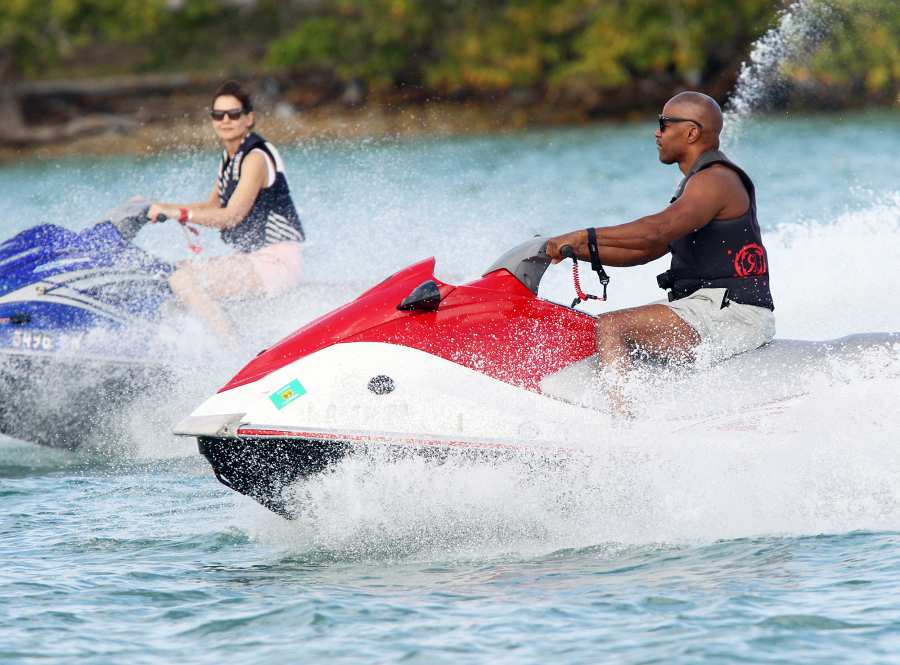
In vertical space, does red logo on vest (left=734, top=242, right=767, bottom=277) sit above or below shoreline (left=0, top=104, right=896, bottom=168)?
below

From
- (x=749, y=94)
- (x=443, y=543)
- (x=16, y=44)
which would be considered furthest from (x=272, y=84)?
(x=443, y=543)

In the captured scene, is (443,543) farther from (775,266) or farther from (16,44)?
(16,44)

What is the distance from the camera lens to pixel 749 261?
19.0 feet

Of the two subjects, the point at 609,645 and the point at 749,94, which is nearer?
the point at 609,645

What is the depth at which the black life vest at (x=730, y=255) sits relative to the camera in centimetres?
575

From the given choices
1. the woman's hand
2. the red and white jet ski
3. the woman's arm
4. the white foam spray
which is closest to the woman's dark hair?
the woman's arm

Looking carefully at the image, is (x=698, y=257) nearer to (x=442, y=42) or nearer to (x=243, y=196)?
(x=243, y=196)

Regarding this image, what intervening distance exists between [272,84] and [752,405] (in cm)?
3151

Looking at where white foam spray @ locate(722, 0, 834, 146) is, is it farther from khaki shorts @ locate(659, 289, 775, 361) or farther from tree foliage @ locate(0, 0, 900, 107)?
tree foliage @ locate(0, 0, 900, 107)

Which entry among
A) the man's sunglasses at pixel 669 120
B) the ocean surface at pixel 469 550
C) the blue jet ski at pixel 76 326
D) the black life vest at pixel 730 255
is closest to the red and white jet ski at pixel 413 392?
the ocean surface at pixel 469 550

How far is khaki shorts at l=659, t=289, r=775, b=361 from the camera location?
5703 mm

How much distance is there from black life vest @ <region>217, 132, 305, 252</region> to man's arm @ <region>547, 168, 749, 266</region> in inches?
110

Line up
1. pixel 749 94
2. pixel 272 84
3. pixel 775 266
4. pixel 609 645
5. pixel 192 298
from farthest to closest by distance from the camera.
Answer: pixel 272 84 < pixel 749 94 < pixel 775 266 < pixel 192 298 < pixel 609 645

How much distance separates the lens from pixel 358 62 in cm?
3681
